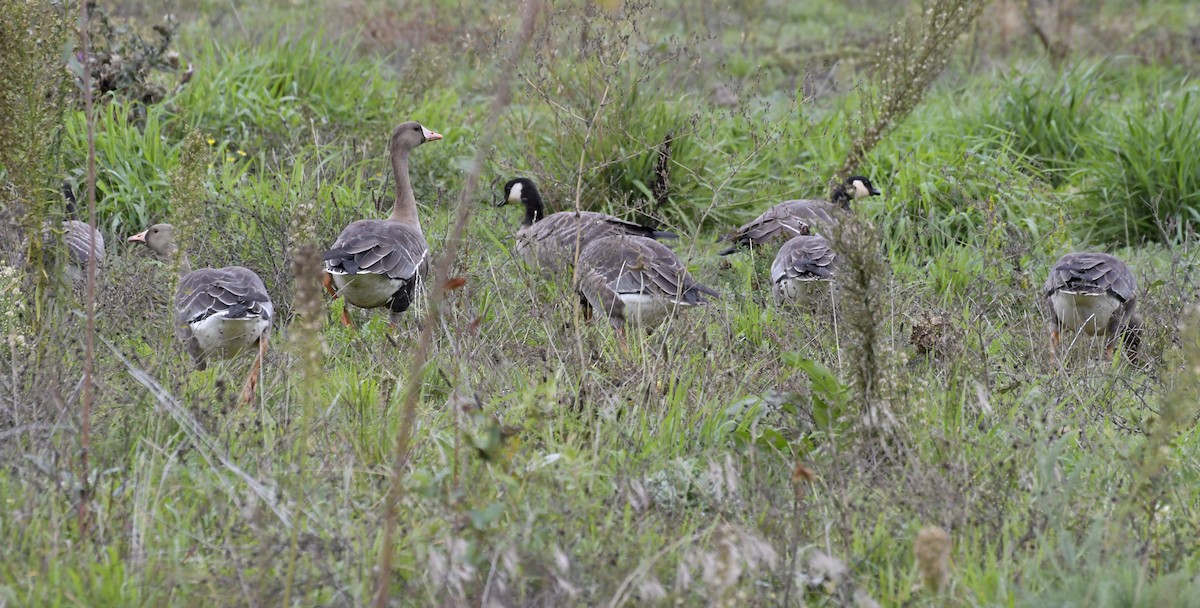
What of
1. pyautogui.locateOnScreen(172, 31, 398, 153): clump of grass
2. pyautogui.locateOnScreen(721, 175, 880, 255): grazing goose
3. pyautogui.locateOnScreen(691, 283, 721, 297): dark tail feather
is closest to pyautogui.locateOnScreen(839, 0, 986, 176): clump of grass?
pyautogui.locateOnScreen(721, 175, 880, 255): grazing goose

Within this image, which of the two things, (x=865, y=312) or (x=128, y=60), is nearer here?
(x=865, y=312)

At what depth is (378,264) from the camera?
19.7ft

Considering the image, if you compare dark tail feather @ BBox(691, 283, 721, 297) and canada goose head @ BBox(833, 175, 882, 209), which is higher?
dark tail feather @ BBox(691, 283, 721, 297)

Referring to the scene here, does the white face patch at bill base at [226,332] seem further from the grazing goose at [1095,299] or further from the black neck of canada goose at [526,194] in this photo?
the grazing goose at [1095,299]

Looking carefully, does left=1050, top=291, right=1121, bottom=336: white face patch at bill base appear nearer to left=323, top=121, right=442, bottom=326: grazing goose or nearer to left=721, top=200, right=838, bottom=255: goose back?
left=721, top=200, right=838, bottom=255: goose back

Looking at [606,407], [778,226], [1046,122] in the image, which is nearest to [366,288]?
[606,407]

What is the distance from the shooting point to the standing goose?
609cm

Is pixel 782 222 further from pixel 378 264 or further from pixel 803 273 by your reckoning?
pixel 378 264

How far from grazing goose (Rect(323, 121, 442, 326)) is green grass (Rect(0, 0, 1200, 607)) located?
0.55 ft

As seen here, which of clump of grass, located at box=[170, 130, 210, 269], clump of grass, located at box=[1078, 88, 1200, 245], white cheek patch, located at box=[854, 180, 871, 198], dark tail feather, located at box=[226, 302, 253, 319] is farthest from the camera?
clump of grass, located at box=[1078, 88, 1200, 245]

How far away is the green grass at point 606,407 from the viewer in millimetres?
3076

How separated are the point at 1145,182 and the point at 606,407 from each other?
209 inches

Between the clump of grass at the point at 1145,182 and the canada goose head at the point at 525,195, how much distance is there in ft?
11.7

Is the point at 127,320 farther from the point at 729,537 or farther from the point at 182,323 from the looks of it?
the point at 729,537
